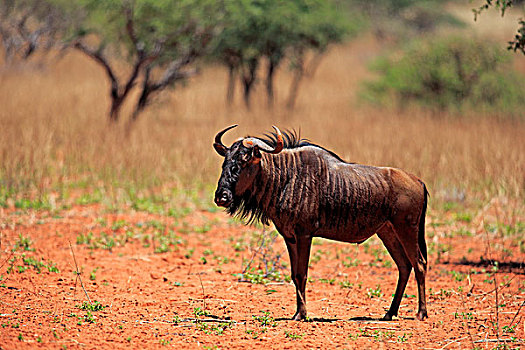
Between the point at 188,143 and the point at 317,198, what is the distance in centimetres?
857

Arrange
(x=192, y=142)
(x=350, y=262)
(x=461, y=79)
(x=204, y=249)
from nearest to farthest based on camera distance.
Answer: (x=350, y=262) → (x=204, y=249) → (x=192, y=142) → (x=461, y=79)

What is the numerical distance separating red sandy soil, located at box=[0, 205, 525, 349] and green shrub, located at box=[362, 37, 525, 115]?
12886 millimetres

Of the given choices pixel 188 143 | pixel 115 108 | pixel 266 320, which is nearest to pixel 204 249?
pixel 266 320

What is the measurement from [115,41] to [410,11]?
36.2 m

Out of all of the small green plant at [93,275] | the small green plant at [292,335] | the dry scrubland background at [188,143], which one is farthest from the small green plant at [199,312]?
the dry scrubland background at [188,143]

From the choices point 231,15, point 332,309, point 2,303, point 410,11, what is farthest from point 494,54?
point 410,11

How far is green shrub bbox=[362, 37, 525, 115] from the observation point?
2128 centimetres

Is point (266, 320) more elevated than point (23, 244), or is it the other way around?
point (266, 320)

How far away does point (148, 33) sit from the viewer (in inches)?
651

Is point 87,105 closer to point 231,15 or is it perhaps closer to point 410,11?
point 231,15

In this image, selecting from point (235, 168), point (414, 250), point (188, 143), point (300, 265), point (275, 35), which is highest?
point (275, 35)

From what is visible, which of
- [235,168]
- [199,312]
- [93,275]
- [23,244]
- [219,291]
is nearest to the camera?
[235,168]

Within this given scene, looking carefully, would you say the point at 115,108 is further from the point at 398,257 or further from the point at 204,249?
the point at 398,257

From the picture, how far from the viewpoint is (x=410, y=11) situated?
50.5 meters
